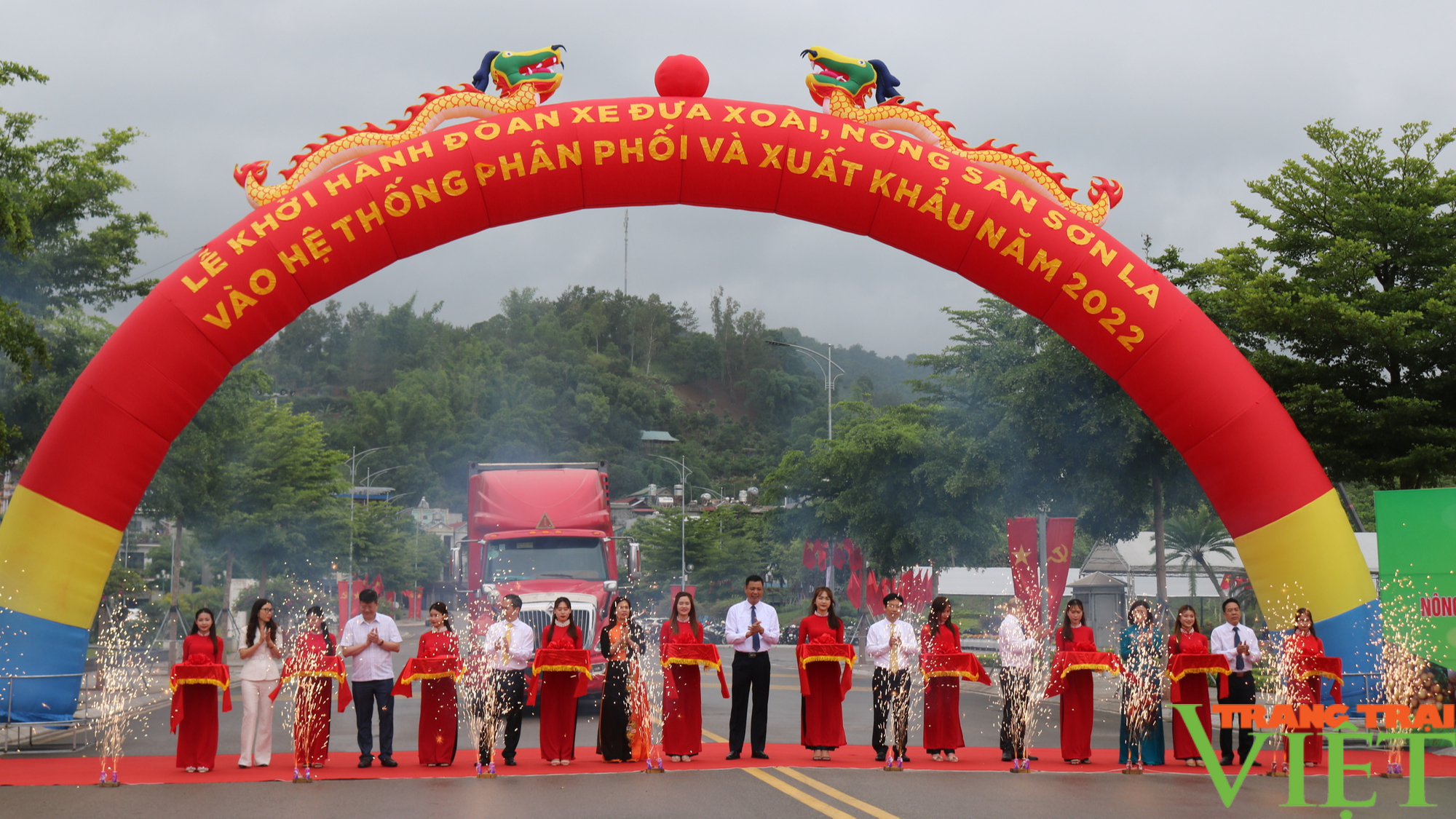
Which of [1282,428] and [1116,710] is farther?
[1116,710]

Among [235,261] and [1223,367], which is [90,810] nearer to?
[235,261]

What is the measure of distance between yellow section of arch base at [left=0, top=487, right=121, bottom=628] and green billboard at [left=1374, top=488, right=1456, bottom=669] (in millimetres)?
12450

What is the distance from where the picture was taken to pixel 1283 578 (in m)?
13.1

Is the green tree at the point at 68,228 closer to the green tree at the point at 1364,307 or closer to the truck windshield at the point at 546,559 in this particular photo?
the truck windshield at the point at 546,559

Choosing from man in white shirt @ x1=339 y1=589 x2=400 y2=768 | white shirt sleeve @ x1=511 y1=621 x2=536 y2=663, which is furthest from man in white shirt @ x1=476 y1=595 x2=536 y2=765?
man in white shirt @ x1=339 y1=589 x2=400 y2=768

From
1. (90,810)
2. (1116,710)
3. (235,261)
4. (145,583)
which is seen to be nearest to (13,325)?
(235,261)

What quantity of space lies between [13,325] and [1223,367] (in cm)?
1259

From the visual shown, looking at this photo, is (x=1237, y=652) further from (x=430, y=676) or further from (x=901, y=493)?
(x=901, y=493)

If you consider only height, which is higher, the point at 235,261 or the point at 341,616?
the point at 235,261

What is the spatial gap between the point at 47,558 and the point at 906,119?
31.5 ft

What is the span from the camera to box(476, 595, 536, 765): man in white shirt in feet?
38.6

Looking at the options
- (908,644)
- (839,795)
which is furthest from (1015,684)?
(839,795)

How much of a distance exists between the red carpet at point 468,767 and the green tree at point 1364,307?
4.68 metres

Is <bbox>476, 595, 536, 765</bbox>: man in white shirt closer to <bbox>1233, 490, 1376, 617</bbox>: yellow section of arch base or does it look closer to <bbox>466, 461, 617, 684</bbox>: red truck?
<bbox>466, 461, 617, 684</bbox>: red truck
